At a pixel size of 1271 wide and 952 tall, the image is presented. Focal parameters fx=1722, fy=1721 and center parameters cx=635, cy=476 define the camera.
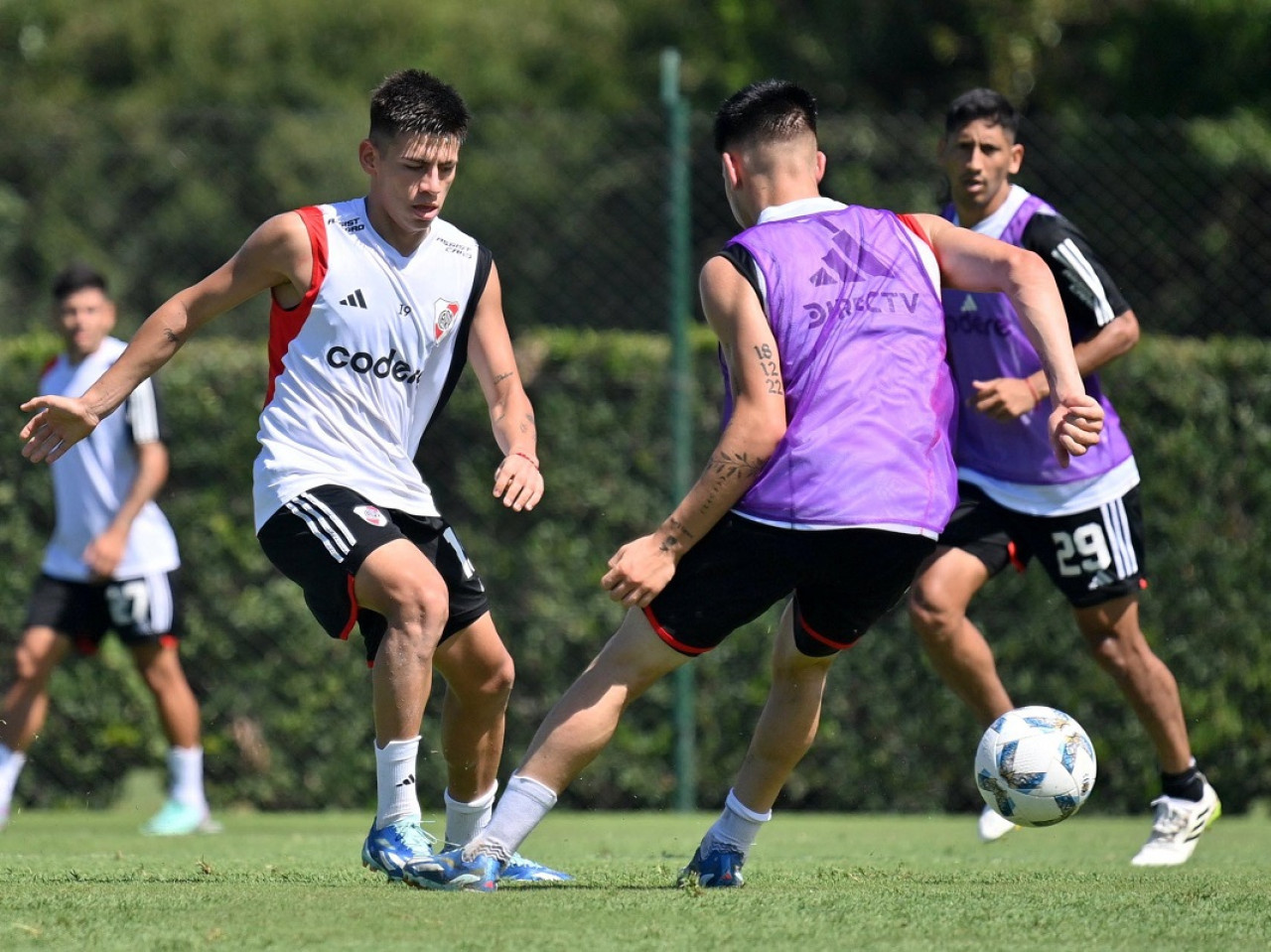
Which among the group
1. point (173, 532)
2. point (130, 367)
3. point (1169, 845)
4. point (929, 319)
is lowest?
point (1169, 845)

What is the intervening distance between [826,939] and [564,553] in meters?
5.12

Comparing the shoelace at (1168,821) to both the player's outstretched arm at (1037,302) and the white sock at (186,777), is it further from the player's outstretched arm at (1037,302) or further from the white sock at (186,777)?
the white sock at (186,777)

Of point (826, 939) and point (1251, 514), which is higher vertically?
point (826, 939)

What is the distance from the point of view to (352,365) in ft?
15.6

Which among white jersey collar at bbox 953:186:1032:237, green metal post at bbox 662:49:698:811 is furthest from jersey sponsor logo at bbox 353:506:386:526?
green metal post at bbox 662:49:698:811

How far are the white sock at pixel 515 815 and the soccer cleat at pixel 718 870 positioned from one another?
1.80ft

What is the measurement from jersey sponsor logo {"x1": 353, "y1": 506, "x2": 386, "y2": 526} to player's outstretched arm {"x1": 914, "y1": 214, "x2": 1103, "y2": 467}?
5.28 ft

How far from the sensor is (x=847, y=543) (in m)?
4.21

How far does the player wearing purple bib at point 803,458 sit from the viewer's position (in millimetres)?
4164

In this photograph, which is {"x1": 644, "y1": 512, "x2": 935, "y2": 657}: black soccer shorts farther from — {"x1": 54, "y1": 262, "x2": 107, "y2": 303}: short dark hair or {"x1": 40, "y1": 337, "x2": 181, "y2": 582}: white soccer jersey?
{"x1": 54, "y1": 262, "x2": 107, "y2": 303}: short dark hair

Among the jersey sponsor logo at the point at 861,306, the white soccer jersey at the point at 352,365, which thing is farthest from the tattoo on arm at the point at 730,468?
the white soccer jersey at the point at 352,365

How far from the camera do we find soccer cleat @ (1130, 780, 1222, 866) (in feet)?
18.8

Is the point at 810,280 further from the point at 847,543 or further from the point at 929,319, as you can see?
the point at 847,543

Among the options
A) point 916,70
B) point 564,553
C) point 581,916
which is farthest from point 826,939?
point 916,70
